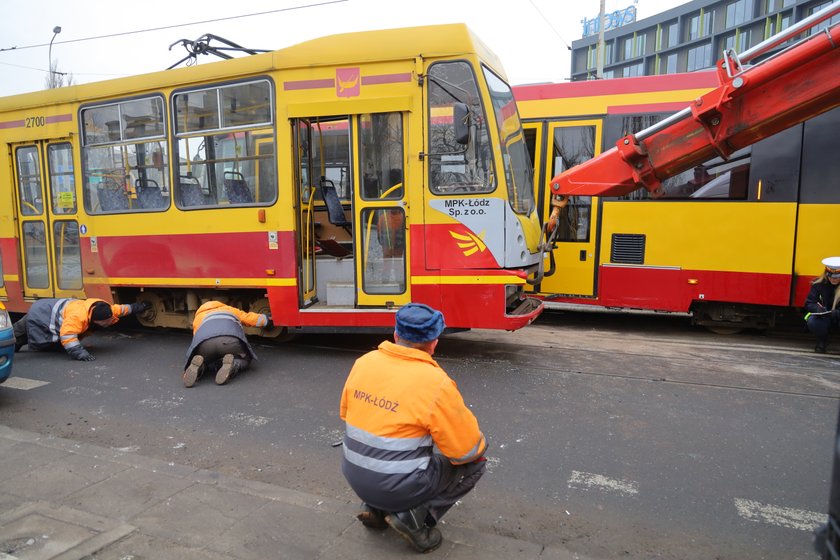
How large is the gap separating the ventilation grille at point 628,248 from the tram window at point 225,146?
4.69 meters

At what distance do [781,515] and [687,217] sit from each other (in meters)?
5.02

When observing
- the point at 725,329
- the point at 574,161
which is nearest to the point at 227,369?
the point at 574,161

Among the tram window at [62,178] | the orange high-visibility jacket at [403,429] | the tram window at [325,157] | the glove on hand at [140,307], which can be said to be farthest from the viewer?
the tram window at [62,178]

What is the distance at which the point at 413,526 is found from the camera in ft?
9.19

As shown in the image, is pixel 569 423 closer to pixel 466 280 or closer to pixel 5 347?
pixel 466 280

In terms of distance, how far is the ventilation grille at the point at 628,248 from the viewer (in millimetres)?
7738

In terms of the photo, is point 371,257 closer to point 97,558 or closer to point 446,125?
point 446,125

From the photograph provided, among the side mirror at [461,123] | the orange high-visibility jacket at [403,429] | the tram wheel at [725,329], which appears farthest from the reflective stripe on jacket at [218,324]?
the tram wheel at [725,329]

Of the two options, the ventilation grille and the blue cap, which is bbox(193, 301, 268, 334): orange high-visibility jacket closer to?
the blue cap

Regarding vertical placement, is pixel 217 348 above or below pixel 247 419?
above

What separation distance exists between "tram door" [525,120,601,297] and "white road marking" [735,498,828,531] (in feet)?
15.8

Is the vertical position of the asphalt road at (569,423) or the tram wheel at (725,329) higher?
the tram wheel at (725,329)

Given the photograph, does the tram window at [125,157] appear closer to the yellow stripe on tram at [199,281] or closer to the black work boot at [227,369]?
the yellow stripe on tram at [199,281]

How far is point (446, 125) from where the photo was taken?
580cm
